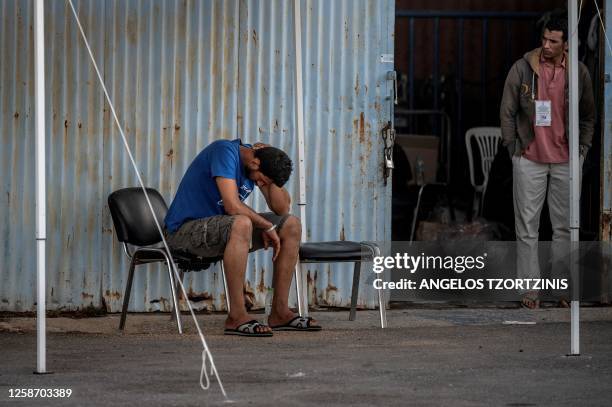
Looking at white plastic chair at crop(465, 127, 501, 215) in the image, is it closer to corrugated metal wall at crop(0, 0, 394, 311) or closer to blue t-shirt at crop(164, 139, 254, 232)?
corrugated metal wall at crop(0, 0, 394, 311)

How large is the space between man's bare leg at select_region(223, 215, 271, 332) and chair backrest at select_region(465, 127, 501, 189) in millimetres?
4690

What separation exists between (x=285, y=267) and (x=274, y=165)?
0.69 meters

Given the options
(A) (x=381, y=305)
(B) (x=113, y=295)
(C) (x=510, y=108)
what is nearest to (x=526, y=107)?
(C) (x=510, y=108)

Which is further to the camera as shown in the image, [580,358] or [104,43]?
[104,43]

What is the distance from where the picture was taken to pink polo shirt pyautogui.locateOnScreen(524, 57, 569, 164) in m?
9.93

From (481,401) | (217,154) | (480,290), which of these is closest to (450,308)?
(480,290)

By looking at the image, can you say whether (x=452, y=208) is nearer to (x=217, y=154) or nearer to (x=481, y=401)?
(x=217, y=154)

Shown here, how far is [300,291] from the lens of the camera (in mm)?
9039

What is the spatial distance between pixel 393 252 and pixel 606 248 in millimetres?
1656

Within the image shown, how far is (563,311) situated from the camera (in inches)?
387

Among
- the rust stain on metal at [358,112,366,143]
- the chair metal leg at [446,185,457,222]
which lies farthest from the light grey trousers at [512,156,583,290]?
the chair metal leg at [446,185,457,222]

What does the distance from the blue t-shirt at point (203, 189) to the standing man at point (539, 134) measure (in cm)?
242

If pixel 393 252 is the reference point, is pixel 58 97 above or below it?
above

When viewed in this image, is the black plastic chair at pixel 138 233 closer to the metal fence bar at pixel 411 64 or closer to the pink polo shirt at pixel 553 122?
the pink polo shirt at pixel 553 122
